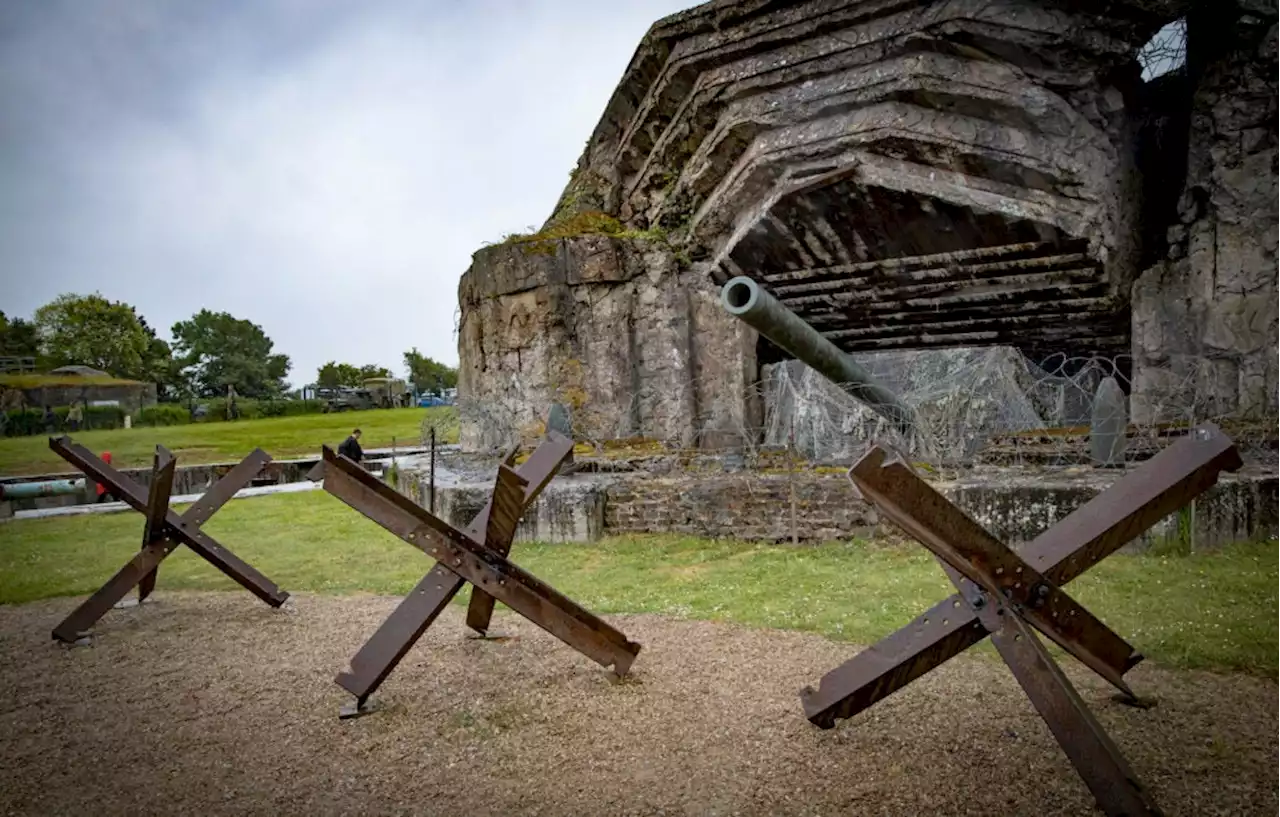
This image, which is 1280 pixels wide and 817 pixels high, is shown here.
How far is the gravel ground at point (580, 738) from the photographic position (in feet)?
8.82

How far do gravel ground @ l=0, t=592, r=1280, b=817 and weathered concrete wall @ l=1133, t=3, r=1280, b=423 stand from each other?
5.98 meters

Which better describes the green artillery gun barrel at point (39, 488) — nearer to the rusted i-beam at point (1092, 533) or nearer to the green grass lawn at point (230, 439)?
the green grass lawn at point (230, 439)

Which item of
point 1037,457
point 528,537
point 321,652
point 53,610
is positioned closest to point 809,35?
point 1037,457

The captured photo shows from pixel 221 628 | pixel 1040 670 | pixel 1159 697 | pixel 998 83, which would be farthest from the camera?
pixel 998 83

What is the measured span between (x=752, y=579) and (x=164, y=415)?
8718 millimetres

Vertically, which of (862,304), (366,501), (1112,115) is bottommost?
(366,501)

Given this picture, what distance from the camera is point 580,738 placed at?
3246 millimetres

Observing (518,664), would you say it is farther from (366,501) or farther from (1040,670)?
(1040,670)

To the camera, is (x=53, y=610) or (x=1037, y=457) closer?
(x=53, y=610)

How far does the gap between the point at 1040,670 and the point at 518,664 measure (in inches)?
109

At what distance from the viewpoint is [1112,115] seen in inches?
315

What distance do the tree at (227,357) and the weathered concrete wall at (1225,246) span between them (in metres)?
16.1

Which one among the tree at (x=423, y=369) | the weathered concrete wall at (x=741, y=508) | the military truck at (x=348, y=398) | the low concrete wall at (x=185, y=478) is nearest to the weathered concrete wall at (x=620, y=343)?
the weathered concrete wall at (x=741, y=508)

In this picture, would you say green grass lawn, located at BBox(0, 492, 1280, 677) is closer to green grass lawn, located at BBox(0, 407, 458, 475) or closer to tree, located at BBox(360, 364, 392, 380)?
green grass lawn, located at BBox(0, 407, 458, 475)
